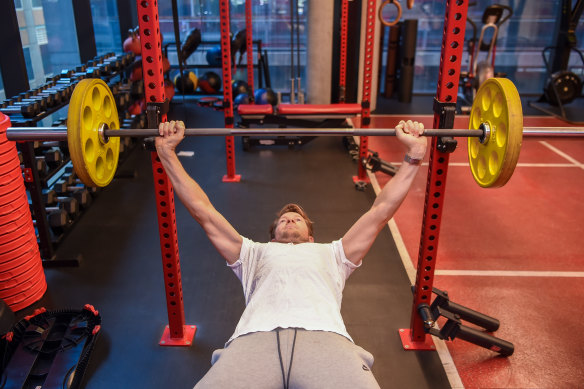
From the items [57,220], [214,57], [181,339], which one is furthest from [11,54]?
[214,57]

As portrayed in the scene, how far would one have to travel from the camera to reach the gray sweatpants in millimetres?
1431

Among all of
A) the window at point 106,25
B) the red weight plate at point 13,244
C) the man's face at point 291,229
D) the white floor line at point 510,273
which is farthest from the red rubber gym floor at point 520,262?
the window at point 106,25

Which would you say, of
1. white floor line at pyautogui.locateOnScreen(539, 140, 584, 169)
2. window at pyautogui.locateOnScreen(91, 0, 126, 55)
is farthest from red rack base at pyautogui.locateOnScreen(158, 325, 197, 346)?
window at pyautogui.locateOnScreen(91, 0, 126, 55)

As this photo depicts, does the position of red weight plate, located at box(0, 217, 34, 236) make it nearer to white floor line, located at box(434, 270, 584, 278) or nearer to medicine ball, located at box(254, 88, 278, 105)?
white floor line, located at box(434, 270, 584, 278)

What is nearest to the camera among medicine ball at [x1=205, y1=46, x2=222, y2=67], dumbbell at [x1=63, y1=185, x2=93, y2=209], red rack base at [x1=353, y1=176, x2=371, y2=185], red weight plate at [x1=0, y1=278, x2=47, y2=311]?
red weight plate at [x1=0, y1=278, x2=47, y2=311]

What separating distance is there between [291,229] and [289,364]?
2.00ft

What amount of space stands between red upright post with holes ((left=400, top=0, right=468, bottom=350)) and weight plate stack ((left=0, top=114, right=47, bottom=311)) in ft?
6.95

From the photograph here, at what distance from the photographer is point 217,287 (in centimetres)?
293

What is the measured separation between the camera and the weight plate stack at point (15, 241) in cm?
251

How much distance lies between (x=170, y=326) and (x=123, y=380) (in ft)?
1.10

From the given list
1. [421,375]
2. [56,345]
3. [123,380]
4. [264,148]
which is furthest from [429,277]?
[264,148]

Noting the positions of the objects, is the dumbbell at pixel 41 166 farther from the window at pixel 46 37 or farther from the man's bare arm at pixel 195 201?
the window at pixel 46 37

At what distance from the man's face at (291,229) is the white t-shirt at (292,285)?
0.07 m

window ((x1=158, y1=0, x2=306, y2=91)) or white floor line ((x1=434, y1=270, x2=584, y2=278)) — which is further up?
window ((x1=158, y1=0, x2=306, y2=91))
